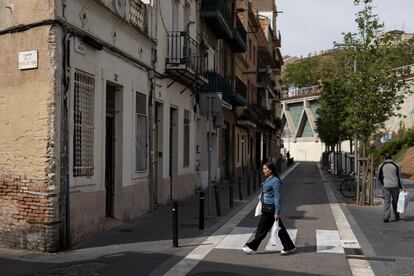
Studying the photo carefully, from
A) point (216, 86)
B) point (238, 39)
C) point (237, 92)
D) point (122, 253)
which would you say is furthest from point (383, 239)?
point (237, 92)

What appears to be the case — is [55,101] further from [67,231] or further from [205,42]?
[205,42]

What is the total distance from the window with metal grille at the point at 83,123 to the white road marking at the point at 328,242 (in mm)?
4531

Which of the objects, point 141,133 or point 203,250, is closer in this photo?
point 203,250

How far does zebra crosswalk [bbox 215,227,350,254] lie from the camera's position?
10.4 metres

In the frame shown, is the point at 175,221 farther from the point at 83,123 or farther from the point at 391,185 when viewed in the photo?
the point at 391,185

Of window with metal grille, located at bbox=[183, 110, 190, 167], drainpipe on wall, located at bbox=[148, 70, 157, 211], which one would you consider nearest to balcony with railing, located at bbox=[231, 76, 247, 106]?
window with metal grille, located at bbox=[183, 110, 190, 167]

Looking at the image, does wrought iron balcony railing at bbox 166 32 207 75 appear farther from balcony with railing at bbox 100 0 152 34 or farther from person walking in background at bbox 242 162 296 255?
person walking in background at bbox 242 162 296 255

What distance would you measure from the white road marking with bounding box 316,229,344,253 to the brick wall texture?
454 cm

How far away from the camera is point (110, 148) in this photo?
43.8 feet

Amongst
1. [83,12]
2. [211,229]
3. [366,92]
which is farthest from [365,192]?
[83,12]

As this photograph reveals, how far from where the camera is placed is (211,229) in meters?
12.6

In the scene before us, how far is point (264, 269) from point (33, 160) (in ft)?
13.4

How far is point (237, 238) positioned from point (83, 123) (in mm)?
3699

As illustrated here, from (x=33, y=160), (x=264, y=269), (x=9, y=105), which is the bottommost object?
(x=264, y=269)
